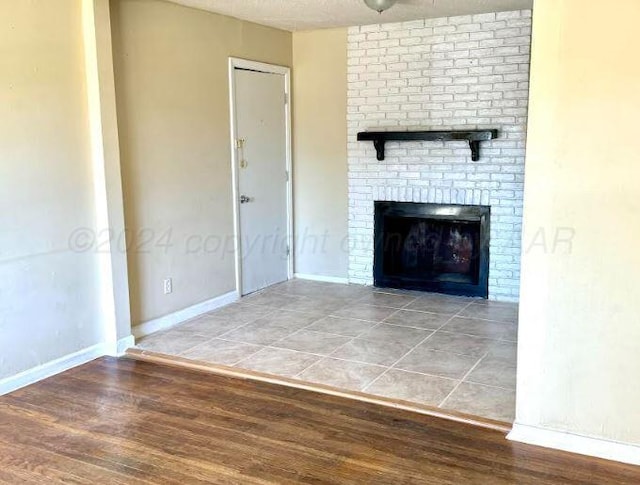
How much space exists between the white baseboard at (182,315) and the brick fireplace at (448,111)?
5.07 ft

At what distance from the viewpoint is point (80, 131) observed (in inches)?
155

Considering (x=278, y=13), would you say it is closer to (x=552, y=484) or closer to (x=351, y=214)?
(x=351, y=214)

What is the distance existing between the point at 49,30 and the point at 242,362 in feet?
7.75

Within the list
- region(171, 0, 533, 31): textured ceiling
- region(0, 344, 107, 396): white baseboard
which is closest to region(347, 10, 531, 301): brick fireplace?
region(171, 0, 533, 31): textured ceiling

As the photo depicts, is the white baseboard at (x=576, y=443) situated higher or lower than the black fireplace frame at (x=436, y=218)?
lower

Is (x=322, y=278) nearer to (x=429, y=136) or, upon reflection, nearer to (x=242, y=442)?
(x=429, y=136)

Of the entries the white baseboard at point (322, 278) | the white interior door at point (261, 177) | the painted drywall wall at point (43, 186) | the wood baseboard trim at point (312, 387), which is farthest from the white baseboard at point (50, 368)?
the white baseboard at point (322, 278)

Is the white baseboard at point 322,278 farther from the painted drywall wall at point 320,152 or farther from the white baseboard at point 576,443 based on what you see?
the white baseboard at point 576,443

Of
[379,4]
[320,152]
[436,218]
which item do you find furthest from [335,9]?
[436,218]

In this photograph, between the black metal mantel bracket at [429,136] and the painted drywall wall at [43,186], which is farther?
the black metal mantel bracket at [429,136]

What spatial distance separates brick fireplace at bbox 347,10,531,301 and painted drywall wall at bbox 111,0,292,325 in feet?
3.90

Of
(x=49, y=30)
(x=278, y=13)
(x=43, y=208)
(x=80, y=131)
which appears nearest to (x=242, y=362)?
(x=43, y=208)

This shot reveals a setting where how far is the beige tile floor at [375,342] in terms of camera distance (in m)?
3.60

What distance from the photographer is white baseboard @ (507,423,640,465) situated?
2727mm
